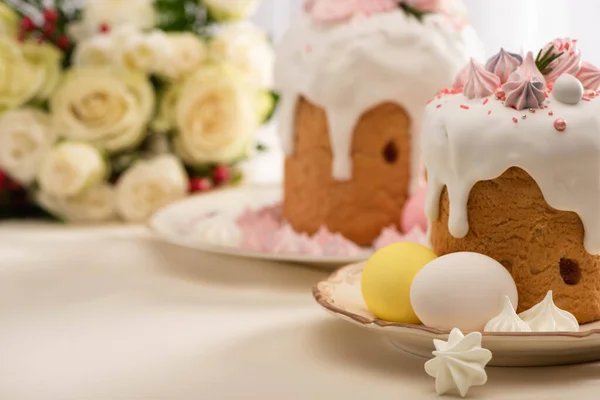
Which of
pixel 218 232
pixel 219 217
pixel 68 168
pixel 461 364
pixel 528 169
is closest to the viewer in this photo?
pixel 461 364

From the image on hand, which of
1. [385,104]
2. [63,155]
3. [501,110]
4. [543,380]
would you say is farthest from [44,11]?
[543,380]

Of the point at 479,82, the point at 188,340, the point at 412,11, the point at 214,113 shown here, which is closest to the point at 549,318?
the point at 479,82

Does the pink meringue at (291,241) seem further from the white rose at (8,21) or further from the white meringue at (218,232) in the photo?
the white rose at (8,21)

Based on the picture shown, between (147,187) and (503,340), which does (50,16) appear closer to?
(147,187)

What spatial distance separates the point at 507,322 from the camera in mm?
1017

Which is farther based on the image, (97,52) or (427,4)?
(97,52)

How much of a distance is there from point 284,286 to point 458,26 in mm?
551

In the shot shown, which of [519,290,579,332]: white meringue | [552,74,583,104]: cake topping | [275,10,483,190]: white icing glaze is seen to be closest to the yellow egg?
[519,290,579,332]: white meringue

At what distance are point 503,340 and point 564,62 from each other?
37 cm

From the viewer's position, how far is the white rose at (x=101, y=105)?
2070 mm

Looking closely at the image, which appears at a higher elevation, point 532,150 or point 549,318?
point 532,150

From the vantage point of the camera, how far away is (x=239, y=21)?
2.27 m

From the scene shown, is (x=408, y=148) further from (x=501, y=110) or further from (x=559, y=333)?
(x=559, y=333)

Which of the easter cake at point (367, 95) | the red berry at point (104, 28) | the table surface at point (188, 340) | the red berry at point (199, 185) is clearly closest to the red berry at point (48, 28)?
the red berry at point (104, 28)
